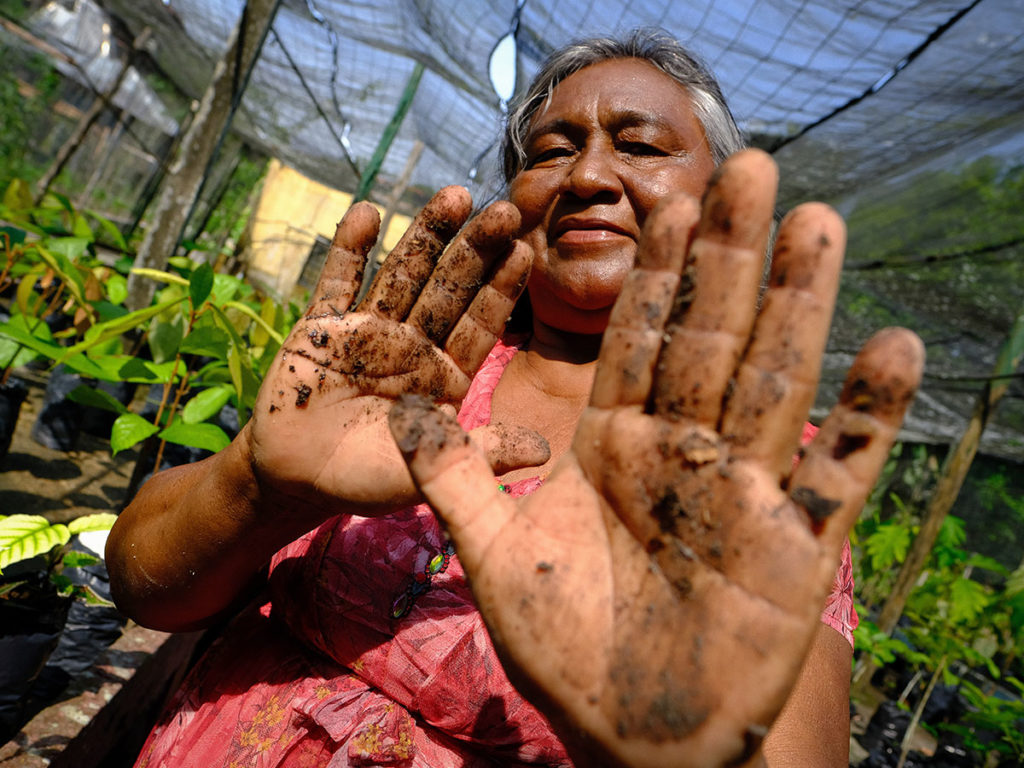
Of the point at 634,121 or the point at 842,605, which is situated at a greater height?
the point at 634,121

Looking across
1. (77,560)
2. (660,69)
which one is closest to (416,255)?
(660,69)

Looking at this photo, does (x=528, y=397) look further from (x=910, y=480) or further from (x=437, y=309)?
(x=910, y=480)

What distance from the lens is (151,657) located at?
1.63 meters

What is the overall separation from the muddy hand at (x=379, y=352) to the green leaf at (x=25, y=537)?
2.49 ft

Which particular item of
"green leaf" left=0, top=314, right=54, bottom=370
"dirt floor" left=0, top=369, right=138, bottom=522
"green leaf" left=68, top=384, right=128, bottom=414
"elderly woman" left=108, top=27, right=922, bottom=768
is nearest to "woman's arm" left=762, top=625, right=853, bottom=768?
"elderly woman" left=108, top=27, right=922, bottom=768

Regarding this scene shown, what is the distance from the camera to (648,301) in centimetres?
63

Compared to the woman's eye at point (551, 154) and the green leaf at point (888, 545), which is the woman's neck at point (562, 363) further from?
the green leaf at point (888, 545)

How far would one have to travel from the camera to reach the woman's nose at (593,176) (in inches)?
43.6

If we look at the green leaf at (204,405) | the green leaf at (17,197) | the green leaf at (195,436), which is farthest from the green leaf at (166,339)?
the green leaf at (17,197)

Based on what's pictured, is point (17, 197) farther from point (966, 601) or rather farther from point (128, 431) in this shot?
point (966, 601)

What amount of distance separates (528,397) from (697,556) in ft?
2.27

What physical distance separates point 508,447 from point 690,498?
0.76 ft

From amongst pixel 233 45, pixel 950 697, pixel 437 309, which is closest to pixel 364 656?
pixel 437 309

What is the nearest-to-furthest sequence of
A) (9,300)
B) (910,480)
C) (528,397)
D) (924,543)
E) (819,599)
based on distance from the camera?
(819,599), (528,397), (924,543), (9,300), (910,480)
